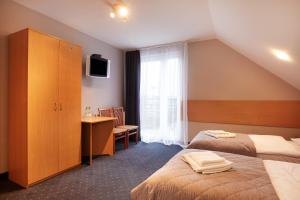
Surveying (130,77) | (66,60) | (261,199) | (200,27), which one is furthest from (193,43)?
(261,199)

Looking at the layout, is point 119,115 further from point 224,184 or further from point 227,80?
point 224,184

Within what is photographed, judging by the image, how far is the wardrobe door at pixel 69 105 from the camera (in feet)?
9.02

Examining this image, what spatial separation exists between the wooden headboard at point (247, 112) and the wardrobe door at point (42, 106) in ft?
9.38

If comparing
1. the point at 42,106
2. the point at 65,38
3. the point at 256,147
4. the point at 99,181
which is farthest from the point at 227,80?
the point at 42,106

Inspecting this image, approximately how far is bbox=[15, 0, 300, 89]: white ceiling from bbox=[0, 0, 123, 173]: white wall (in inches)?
6.1

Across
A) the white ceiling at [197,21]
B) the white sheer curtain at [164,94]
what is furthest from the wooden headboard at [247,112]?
the white ceiling at [197,21]

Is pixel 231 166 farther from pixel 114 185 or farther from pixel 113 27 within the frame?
pixel 113 27

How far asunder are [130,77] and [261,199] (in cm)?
412

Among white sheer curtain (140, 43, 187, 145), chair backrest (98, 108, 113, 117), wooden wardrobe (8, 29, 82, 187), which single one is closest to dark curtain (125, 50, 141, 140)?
white sheer curtain (140, 43, 187, 145)

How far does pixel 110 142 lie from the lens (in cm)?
359

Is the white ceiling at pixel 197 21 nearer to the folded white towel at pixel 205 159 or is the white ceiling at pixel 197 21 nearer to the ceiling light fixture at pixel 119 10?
the ceiling light fixture at pixel 119 10

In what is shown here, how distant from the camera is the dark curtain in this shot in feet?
15.6

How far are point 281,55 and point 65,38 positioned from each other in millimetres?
3551

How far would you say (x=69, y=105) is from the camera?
288cm
